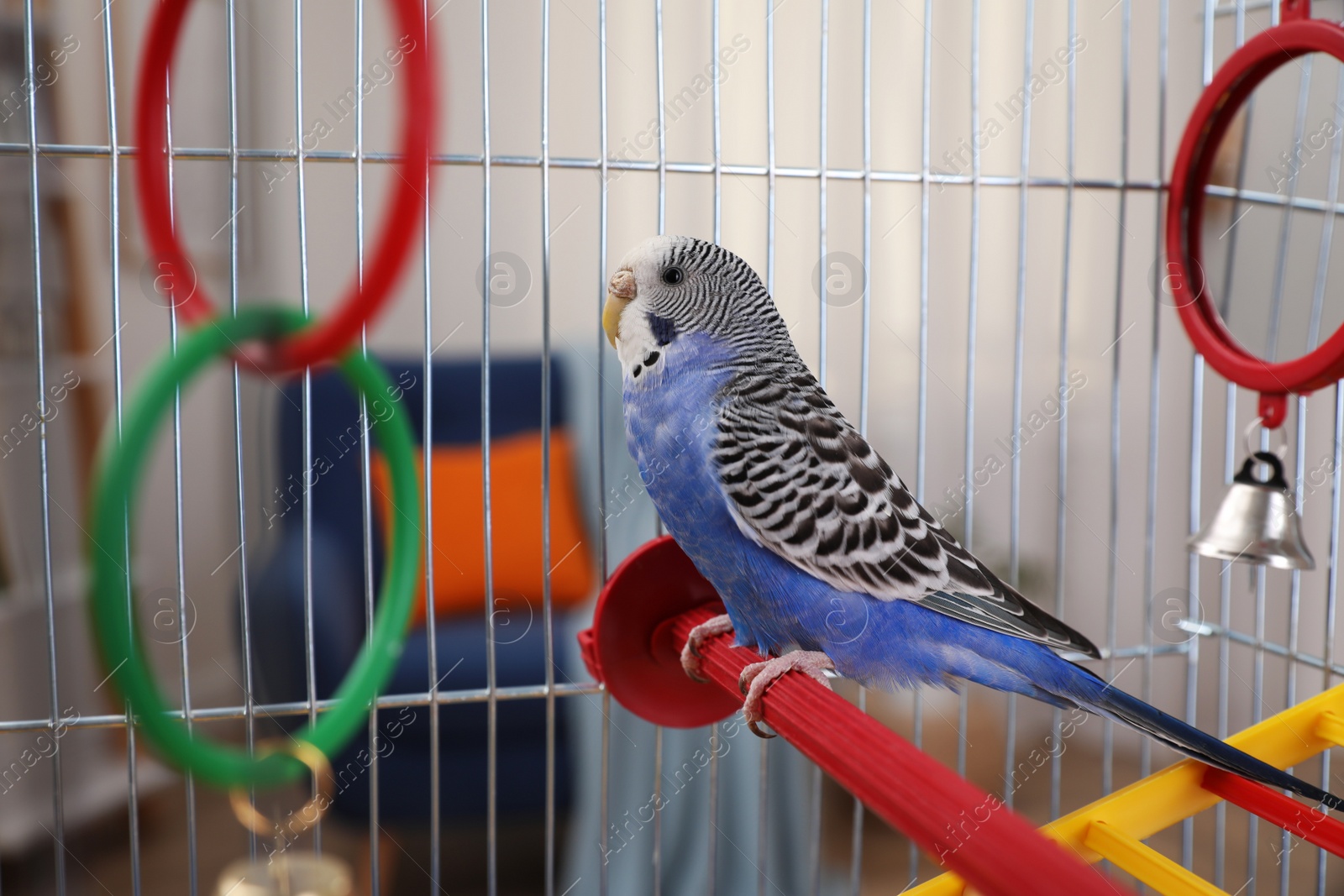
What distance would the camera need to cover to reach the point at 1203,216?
1221mm

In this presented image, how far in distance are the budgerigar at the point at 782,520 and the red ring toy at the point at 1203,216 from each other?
0.44 m

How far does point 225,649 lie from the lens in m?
2.40

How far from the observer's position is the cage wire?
187 cm

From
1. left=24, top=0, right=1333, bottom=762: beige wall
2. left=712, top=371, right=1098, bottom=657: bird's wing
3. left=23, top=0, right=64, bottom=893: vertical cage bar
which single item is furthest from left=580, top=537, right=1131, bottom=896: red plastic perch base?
left=24, top=0, right=1333, bottom=762: beige wall

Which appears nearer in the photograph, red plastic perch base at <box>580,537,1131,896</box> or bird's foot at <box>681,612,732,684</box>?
red plastic perch base at <box>580,537,1131,896</box>

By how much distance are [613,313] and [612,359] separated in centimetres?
142

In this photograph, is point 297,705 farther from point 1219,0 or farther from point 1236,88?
point 1219,0

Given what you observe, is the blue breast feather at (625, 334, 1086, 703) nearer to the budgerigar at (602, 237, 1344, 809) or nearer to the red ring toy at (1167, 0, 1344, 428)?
the budgerigar at (602, 237, 1344, 809)

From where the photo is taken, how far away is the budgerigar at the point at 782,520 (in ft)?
2.92

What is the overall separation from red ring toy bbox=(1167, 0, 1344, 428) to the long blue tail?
49 centimetres

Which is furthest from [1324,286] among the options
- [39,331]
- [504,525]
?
[504,525]

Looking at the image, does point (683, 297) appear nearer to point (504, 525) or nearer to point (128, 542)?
point (128, 542)

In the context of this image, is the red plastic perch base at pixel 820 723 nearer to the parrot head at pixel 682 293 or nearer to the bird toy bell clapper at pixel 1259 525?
the parrot head at pixel 682 293

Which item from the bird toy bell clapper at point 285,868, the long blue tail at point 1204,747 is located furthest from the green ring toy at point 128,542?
the long blue tail at point 1204,747
